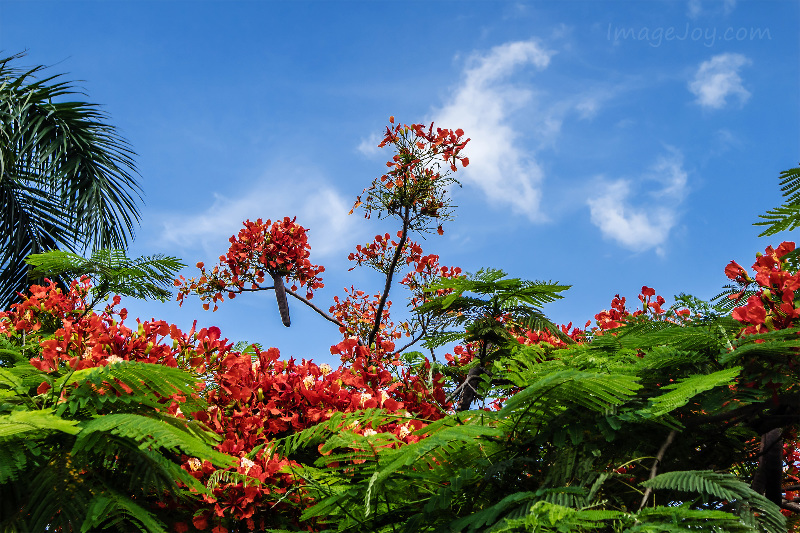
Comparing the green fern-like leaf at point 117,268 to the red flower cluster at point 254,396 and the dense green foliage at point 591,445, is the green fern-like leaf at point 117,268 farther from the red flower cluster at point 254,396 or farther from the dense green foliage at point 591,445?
the dense green foliage at point 591,445

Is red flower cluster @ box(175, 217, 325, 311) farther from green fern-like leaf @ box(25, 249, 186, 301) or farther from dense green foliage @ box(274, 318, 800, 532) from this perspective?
dense green foliage @ box(274, 318, 800, 532)

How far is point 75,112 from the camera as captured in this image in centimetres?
918

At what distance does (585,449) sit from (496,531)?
64 centimetres

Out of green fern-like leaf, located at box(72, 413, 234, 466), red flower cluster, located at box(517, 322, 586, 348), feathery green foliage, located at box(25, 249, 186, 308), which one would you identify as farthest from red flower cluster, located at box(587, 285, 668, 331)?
feathery green foliage, located at box(25, 249, 186, 308)

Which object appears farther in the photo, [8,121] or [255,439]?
[8,121]

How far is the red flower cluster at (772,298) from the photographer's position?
110 inches

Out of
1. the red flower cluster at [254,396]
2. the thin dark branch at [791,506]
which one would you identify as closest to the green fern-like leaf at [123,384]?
the red flower cluster at [254,396]

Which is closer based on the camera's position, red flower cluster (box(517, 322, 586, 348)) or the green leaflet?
the green leaflet

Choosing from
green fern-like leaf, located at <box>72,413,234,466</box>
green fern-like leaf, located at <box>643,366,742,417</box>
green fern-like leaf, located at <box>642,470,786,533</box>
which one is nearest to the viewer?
green fern-like leaf, located at <box>642,470,786,533</box>

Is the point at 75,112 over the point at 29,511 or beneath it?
over

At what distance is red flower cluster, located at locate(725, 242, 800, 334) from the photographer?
2.80 meters

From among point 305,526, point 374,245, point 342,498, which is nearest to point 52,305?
point 305,526

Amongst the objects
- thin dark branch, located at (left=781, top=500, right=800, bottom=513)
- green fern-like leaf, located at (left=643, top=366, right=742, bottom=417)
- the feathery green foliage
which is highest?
the feathery green foliage

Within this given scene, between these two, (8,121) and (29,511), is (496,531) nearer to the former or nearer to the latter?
(29,511)
